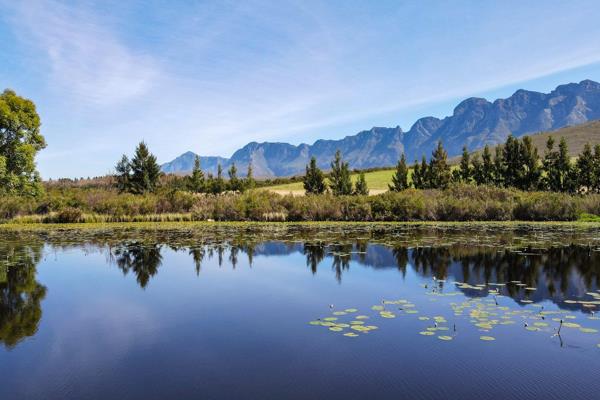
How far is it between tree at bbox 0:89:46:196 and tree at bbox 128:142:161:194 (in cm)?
1729

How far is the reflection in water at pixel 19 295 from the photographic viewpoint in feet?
32.2

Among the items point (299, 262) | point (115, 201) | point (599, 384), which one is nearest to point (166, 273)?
point (299, 262)

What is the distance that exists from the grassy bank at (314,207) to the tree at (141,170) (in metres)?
14.8

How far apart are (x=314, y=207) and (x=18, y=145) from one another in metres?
24.1

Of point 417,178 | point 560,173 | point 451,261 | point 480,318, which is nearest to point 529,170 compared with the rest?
point 560,173

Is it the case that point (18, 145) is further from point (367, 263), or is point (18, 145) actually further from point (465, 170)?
point (465, 170)

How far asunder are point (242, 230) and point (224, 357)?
2358 cm

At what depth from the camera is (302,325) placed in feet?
32.6

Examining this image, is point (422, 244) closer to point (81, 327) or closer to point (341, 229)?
point (341, 229)

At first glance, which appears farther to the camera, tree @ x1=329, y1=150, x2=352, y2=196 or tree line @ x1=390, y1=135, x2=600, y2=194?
tree @ x1=329, y1=150, x2=352, y2=196

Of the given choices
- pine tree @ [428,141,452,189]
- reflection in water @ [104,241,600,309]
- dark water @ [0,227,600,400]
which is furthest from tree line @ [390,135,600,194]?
dark water @ [0,227,600,400]

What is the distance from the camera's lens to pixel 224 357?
8.10 m

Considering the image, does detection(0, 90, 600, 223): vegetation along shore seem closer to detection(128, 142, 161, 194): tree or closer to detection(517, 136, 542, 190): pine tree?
detection(517, 136, 542, 190): pine tree

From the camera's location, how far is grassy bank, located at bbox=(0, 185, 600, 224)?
119 feet
